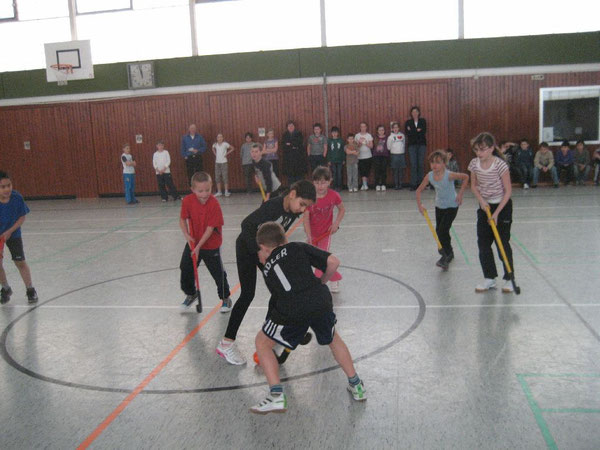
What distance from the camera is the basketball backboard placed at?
16.7 meters

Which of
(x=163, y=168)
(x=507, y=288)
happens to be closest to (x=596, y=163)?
(x=507, y=288)

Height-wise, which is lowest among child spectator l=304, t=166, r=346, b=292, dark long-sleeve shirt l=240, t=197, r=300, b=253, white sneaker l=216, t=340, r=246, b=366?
white sneaker l=216, t=340, r=246, b=366

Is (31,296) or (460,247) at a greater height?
(31,296)

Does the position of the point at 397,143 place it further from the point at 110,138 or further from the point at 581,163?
the point at 110,138

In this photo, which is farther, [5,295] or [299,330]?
[5,295]

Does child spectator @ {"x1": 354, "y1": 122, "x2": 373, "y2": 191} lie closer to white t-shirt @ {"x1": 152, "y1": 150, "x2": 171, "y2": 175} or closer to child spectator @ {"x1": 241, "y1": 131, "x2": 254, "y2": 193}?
child spectator @ {"x1": 241, "y1": 131, "x2": 254, "y2": 193}

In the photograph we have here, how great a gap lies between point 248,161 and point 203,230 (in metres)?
11.5

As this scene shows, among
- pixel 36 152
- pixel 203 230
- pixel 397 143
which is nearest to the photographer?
pixel 203 230

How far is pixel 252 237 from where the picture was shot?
4242 millimetres

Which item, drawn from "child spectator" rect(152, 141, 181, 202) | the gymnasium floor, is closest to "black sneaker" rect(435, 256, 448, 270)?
the gymnasium floor

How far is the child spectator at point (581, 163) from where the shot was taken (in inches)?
612

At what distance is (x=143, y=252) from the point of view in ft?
28.9

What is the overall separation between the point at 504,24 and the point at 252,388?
51.6ft

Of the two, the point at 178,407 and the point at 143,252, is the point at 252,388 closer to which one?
the point at 178,407
